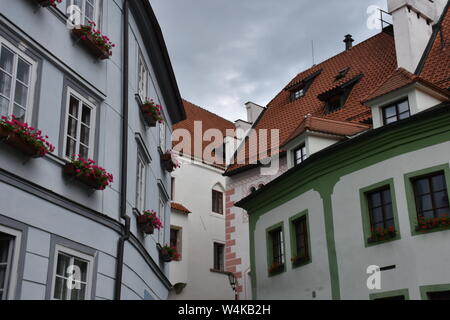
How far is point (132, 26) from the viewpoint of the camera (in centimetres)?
1550

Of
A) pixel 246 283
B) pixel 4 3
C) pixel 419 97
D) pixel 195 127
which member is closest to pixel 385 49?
pixel 419 97

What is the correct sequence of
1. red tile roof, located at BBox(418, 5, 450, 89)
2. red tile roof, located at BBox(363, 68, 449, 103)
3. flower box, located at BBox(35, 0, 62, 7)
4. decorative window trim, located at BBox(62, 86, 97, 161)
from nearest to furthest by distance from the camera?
flower box, located at BBox(35, 0, 62, 7)
decorative window trim, located at BBox(62, 86, 97, 161)
red tile roof, located at BBox(363, 68, 449, 103)
red tile roof, located at BBox(418, 5, 450, 89)

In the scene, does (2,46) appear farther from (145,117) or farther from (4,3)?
(145,117)

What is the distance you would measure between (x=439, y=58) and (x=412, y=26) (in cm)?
229

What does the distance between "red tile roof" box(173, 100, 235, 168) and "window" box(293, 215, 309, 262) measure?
13.9 meters

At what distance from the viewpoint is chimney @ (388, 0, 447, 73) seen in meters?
22.1

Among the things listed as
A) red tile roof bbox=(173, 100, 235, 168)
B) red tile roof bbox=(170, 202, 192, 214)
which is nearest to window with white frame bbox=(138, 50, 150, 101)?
red tile roof bbox=(170, 202, 192, 214)

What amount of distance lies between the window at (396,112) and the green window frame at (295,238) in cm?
365

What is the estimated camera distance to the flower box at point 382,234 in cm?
1611

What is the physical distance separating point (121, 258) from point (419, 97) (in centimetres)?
915

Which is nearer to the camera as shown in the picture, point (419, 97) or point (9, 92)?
point (9, 92)

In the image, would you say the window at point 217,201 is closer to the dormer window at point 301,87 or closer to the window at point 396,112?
the dormer window at point 301,87

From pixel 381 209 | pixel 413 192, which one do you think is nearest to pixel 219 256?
pixel 381 209

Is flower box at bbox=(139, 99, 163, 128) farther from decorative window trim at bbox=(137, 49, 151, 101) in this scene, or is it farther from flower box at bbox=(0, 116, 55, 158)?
flower box at bbox=(0, 116, 55, 158)
